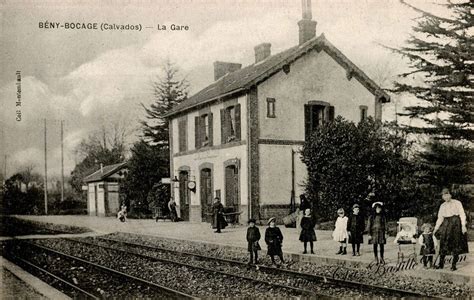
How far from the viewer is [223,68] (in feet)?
90.5

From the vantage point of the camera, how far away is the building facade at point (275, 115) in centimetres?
2075

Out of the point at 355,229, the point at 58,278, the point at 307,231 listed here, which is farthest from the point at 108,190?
the point at 355,229

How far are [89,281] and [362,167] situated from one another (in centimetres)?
975


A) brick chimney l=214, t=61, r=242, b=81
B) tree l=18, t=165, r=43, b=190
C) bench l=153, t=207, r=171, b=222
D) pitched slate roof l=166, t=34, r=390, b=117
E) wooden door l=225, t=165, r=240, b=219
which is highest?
brick chimney l=214, t=61, r=242, b=81

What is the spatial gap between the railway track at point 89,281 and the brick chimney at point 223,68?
49.1 feet

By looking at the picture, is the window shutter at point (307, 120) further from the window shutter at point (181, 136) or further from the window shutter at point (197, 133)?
the window shutter at point (181, 136)

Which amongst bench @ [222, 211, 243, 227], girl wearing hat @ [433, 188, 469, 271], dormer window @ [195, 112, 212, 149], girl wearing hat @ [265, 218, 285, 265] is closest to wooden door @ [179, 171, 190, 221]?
dormer window @ [195, 112, 212, 149]

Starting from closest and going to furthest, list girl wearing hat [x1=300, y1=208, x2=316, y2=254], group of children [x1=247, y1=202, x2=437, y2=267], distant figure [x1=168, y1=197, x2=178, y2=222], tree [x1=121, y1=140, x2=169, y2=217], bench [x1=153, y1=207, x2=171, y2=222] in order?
group of children [x1=247, y1=202, x2=437, y2=267], girl wearing hat [x1=300, y1=208, x2=316, y2=254], distant figure [x1=168, y1=197, x2=178, y2=222], bench [x1=153, y1=207, x2=171, y2=222], tree [x1=121, y1=140, x2=169, y2=217]

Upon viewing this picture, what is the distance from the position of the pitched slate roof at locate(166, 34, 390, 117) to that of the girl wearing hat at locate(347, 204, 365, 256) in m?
9.40

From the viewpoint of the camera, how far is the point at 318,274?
10586mm

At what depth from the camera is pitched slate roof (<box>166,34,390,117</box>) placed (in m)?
20.7

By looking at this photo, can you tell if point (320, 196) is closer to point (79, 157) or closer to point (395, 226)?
point (395, 226)

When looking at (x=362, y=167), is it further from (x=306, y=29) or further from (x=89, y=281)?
(x=89, y=281)

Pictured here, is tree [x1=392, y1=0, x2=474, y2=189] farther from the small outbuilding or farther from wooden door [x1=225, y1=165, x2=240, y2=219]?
the small outbuilding
